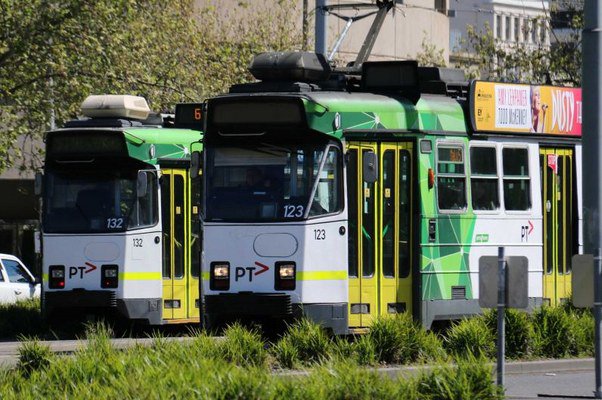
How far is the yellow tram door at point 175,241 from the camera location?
23.2 metres

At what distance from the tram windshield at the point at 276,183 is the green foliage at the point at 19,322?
543 centimetres

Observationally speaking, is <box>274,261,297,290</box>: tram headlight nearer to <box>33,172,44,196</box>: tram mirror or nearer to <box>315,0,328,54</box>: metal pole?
<box>33,172,44,196</box>: tram mirror

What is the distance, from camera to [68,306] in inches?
884

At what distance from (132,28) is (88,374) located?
19.9 meters

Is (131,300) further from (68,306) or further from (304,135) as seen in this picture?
(304,135)

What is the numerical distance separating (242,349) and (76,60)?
16.5m

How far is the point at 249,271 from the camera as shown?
60.9ft

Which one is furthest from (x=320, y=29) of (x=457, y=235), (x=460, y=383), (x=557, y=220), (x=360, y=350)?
(x=460, y=383)

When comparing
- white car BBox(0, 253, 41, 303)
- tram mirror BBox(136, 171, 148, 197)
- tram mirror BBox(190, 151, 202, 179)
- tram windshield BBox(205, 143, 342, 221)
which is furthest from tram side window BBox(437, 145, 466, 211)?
white car BBox(0, 253, 41, 303)

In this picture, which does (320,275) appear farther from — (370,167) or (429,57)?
(429,57)

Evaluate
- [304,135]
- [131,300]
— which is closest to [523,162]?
[304,135]

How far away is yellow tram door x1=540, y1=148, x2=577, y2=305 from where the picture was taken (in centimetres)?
2167

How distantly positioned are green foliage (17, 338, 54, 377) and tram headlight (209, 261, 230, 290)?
4.05 metres

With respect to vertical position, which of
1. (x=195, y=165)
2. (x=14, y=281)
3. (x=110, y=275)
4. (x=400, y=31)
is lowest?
(x=14, y=281)
